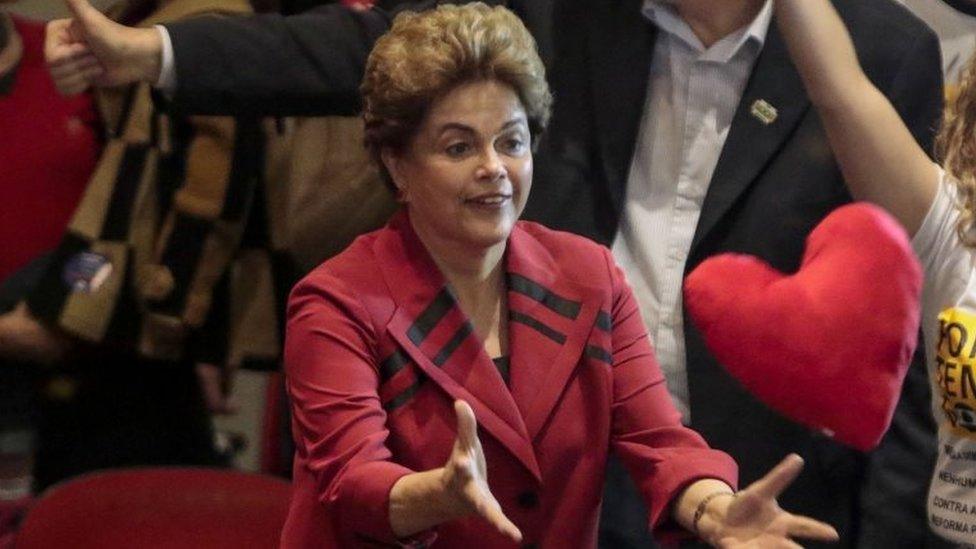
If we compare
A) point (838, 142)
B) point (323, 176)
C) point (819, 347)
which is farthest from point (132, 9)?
point (819, 347)

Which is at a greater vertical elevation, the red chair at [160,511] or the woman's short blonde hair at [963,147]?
the woman's short blonde hair at [963,147]

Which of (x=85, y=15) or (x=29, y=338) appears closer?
(x=85, y=15)

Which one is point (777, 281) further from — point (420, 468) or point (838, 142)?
point (420, 468)

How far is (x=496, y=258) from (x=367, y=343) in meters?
0.15

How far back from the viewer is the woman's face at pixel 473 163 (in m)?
1.36

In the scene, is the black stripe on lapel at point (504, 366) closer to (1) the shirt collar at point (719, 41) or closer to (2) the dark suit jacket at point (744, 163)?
(2) the dark suit jacket at point (744, 163)

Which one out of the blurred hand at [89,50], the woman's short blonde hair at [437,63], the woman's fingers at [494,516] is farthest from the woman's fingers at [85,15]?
the woman's fingers at [494,516]

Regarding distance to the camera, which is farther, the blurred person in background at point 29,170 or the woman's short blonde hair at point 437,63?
the blurred person in background at point 29,170

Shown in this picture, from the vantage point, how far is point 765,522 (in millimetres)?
1267

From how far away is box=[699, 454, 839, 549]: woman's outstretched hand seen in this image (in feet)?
4.08

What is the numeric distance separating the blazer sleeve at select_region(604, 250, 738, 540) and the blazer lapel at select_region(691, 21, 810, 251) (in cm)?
24

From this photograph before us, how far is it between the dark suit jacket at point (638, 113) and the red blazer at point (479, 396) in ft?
0.85

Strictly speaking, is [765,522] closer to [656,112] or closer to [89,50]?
[656,112]

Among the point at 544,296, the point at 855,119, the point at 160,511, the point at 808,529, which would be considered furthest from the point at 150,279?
the point at 808,529
